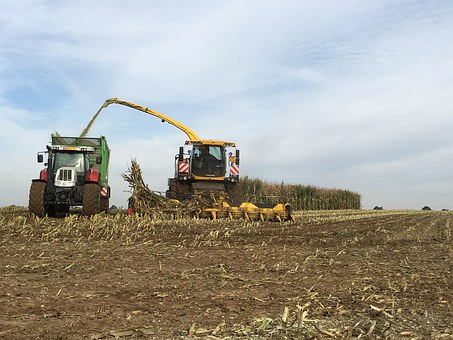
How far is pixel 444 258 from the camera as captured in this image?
7.97 meters

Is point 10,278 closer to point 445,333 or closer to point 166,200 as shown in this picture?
point 445,333

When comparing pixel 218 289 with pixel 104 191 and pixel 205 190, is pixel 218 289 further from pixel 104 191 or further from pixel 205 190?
pixel 104 191

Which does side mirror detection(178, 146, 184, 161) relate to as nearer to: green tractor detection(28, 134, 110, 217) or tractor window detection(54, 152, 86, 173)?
green tractor detection(28, 134, 110, 217)

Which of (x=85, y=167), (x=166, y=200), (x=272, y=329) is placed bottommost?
(x=272, y=329)

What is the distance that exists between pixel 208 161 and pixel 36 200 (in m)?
6.85

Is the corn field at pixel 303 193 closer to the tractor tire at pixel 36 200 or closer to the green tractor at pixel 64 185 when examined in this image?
the green tractor at pixel 64 185

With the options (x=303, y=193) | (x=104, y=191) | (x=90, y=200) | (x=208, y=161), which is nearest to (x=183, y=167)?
(x=208, y=161)

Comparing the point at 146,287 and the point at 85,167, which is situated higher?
the point at 85,167

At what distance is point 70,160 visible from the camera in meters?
15.7

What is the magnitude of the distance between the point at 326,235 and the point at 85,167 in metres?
8.74

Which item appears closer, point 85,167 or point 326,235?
point 326,235

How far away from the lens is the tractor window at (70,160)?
15.6 metres

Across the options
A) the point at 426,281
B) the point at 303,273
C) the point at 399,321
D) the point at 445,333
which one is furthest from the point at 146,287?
the point at 426,281

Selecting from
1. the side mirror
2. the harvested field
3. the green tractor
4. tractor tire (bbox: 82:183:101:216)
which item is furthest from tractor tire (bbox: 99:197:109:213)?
the harvested field
